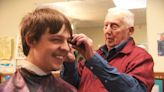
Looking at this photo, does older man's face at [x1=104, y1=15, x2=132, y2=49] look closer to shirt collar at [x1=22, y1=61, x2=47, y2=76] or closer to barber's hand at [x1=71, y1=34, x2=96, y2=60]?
barber's hand at [x1=71, y1=34, x2=96, y2=60]

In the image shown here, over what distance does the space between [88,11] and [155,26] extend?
702mm

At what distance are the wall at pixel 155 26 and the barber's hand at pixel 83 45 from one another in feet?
4.56

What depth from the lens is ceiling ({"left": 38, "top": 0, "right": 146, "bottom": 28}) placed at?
8.35 feet

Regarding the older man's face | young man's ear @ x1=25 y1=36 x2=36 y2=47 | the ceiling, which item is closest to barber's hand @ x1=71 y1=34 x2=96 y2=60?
young man's ear @ x1=25 y1=36 x2=36 y2=47

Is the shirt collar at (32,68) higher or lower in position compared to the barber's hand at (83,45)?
lower

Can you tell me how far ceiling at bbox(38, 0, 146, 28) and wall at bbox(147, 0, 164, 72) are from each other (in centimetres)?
8

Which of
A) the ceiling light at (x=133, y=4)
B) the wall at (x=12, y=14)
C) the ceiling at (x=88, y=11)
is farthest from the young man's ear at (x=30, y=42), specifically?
the wall at (x=12, y=14)

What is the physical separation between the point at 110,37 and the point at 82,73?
31 cm

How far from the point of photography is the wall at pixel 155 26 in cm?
249

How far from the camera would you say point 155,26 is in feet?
8.23

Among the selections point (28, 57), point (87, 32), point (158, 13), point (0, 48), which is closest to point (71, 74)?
point (28, 57)

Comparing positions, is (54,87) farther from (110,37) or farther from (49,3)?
(49,3)

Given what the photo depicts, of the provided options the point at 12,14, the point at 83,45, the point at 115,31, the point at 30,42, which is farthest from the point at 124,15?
the point at 12,14

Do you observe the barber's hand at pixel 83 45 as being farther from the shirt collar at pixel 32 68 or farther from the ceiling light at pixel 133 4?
the ceiling light at pixel 133 4
